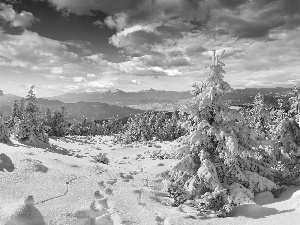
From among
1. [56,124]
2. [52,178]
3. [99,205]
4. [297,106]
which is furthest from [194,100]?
[56,124]

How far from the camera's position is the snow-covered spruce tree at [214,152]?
11.4 meters

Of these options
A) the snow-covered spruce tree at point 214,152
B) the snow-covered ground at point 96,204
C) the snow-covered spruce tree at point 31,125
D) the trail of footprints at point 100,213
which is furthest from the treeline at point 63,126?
the trail of footprints at point 100,213

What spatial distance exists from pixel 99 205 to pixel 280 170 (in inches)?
463

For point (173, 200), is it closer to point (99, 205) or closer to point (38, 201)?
point (99, 205)

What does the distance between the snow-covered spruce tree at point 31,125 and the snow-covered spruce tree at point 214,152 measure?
3472 centimetres

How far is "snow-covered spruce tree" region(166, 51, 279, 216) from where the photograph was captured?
11.4 metres

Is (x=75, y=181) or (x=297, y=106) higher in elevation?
(x=297, y=106)

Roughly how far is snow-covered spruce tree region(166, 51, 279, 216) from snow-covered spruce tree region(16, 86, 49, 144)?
3472 centimetres

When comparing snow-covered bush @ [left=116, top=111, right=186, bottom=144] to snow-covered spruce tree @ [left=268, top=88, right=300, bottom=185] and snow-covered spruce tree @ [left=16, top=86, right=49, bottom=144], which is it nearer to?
snow-covered spruce tree @ [left=16, top=86, right=49, bottom=144]

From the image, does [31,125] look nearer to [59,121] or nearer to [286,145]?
[286,145]

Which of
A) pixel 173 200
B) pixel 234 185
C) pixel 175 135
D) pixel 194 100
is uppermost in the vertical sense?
pixel 194 100

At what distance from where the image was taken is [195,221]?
370 inches

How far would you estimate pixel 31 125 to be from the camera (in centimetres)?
4125

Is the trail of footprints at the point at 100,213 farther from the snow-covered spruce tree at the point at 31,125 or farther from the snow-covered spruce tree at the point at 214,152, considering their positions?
the snow-covered spruce tree at the point at 31,125
